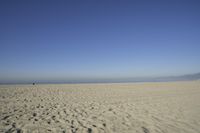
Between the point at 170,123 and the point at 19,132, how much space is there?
581 cm

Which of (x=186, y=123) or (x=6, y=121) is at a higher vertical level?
(x=6, y=121)

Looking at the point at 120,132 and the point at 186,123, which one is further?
the point at 186,123

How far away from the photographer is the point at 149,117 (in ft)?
21.5

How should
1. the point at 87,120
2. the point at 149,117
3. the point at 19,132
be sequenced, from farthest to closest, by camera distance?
the point at 149,117 → the point at 87,120 → the point at 19,132

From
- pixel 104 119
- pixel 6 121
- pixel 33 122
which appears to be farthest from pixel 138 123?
pixel 6 121

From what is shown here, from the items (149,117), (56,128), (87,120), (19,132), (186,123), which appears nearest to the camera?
(19,132)

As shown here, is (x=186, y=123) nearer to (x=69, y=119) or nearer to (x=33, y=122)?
(x=69, y=119)

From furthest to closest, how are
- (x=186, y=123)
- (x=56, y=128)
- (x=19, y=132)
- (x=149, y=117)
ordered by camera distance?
(x=149, y=117) → (x=186, y=123) → (x=56, y=128) → (x=19, y=132)

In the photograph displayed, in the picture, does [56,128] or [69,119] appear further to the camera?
[69,119]

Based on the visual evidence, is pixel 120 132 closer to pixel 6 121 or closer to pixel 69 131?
pixel 69 131

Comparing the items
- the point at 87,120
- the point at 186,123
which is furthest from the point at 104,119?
the point at 186,123

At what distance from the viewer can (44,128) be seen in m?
5.23

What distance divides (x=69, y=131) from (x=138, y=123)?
2.82 meters

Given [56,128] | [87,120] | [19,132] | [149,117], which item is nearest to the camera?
[19,132]
